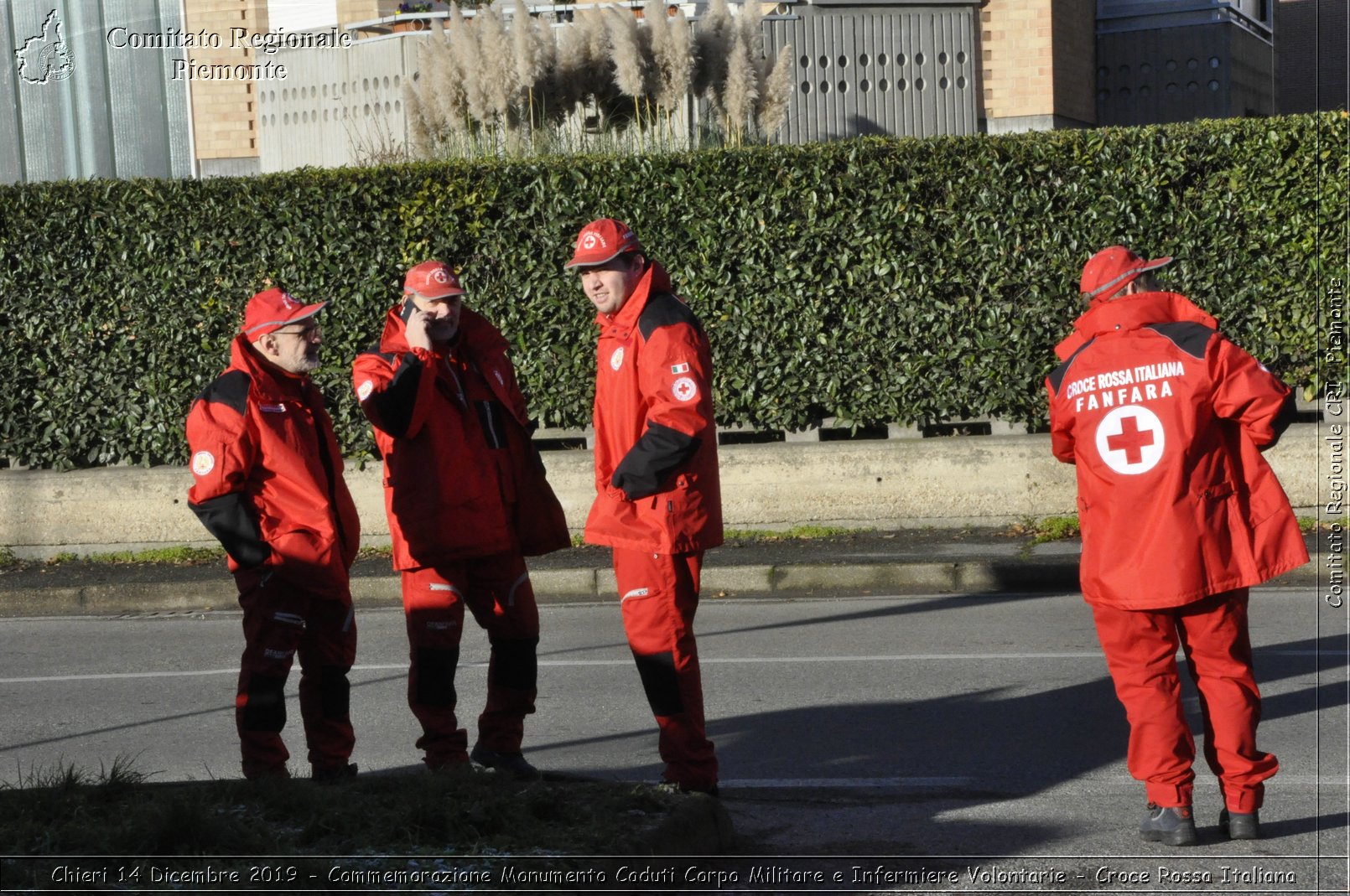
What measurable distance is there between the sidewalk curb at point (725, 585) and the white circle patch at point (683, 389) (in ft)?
18.3

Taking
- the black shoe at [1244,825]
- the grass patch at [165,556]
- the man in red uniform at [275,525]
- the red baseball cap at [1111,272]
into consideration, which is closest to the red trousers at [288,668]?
the man in red uniform at [275,525]

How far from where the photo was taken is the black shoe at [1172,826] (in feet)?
16.1

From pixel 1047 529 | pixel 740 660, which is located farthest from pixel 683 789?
pixel 1047 529

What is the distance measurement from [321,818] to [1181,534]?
2783 mm

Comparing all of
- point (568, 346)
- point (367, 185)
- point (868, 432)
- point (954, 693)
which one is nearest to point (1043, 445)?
point (868, 432)

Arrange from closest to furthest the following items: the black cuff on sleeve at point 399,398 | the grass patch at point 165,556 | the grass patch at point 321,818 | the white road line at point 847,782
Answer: the grass patch at point 321,818, the black cuff on sleeve at point 399,398, the white road line at point 847,782, the grass patch at point 165,556

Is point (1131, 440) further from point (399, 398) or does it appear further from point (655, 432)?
point (399, 398)

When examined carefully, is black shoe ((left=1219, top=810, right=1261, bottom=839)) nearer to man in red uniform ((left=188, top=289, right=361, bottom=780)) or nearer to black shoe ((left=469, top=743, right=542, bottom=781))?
black shoe ((left=469, top=743, right=542, bottom=781))

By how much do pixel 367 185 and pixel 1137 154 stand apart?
6.12m

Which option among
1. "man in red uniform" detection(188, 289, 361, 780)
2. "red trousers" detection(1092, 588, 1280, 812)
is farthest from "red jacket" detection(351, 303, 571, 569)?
"red trousers" detection(1092, 588, 1280, 812)

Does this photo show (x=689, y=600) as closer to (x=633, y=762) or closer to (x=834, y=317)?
(x=633, y=762)

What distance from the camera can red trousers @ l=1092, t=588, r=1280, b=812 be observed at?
16.0 feet

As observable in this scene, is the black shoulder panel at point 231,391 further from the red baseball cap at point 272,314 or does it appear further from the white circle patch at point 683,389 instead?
the white circle patch at point 683,389

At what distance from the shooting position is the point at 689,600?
5.40m
